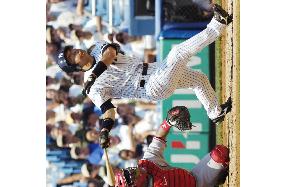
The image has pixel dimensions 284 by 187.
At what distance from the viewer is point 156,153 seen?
270 centimetres

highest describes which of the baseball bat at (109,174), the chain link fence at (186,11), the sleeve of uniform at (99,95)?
the chain link fence at (186,11)

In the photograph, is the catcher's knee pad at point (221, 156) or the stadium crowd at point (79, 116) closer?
the catcher's knee pad at point (221, 156)

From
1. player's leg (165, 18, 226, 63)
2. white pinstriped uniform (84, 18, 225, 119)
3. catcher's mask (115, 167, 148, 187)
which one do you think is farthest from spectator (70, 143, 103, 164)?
player's leg (165, 18, 226, 63)

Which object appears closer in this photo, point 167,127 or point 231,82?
point 167,127

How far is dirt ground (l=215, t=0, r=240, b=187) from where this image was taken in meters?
2.71

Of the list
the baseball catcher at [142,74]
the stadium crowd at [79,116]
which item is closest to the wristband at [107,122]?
the baseball catcher at [142,74]

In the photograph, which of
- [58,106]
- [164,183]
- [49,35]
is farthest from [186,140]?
[49,35]

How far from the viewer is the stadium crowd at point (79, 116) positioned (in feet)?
10.3

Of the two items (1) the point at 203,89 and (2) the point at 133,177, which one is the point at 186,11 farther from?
(2) the point at 133,177

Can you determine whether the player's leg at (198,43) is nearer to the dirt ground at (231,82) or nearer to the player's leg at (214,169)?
the dirt ground at (231,82)

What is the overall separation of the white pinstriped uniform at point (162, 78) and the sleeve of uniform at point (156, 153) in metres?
0.24

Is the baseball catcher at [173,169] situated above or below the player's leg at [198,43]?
below

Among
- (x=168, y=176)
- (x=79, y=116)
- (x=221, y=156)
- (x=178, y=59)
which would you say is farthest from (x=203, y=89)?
(x=79, y=116)

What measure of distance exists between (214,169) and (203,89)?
1.42 feet
